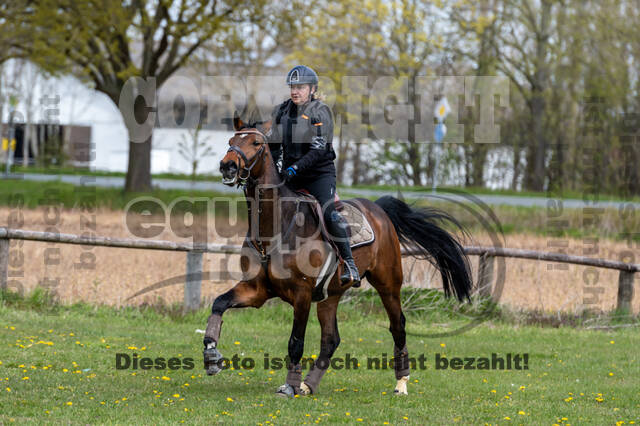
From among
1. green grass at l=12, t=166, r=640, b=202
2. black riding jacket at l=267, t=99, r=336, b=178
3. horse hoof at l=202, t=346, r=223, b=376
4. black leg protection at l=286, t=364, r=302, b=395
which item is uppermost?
black riding jacket at l=267, t=99, r=336, b=178

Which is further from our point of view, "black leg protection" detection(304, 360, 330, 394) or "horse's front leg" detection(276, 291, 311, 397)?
"black leg protection" detection(304, 360, 330, 394)

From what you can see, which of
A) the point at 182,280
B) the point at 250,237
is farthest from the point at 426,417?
the point at 182,280

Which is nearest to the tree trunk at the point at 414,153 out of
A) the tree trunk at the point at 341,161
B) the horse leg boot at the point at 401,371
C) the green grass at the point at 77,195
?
the tree trunk at the point at 341,161

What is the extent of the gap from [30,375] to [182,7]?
1670cm

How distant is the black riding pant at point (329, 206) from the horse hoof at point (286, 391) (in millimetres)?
1306

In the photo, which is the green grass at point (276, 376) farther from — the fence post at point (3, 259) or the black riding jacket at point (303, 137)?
the black riding jacket at point (303, 137)

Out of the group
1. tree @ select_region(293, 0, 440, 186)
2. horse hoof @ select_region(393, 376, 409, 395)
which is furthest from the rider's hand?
tree @ select_region(293, 0, 440, 186)

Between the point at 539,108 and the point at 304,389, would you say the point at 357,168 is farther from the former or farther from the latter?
the point at 304,389

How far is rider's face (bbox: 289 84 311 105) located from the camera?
6.56 meters

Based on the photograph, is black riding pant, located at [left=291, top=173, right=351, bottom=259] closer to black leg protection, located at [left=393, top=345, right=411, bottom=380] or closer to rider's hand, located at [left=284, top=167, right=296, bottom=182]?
rider's hand, located at [left=284, top=167, right=296, bottom=182]

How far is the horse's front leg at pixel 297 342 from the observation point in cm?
657

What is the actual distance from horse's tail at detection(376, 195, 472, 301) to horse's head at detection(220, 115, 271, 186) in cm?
221

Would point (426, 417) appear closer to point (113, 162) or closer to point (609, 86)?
point (609, 86)

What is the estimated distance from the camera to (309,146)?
678 cm
